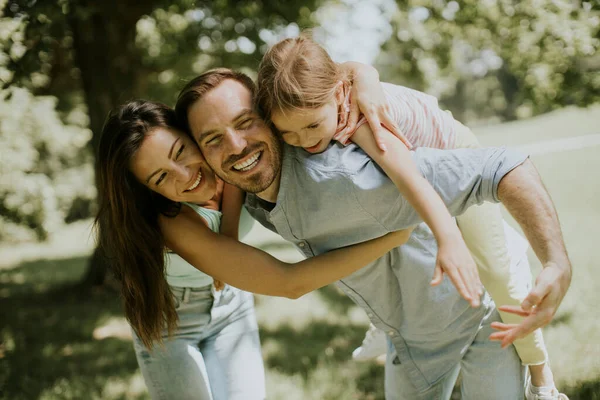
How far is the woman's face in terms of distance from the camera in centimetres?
252

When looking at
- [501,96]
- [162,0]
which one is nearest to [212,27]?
[162,0]

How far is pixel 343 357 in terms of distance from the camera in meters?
4.79

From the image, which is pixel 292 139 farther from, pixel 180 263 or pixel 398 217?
pixel 180 263

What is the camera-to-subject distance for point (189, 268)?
A: 2.89 m

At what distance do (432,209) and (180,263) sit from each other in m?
1.50

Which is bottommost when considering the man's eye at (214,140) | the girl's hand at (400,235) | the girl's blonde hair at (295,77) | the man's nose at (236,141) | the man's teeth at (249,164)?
the girl's hand at (400,235)

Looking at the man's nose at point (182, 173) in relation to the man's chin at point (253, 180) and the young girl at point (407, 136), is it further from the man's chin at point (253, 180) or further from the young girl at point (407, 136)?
the young girl at point (407, 136)

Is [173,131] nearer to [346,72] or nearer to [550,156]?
[346,72]

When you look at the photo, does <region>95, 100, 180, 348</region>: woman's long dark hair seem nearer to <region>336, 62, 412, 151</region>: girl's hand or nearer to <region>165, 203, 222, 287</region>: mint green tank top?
<region>165, 203, 222, 287</region>: mint green tank top

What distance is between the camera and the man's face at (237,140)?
2305mm

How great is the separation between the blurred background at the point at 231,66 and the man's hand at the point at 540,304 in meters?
1.67

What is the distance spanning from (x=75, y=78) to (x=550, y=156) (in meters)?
13.7

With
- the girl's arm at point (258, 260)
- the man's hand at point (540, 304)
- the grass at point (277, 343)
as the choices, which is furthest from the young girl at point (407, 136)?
the grass at point (277, 343)

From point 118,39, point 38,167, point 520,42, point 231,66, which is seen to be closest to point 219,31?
point 231,66
